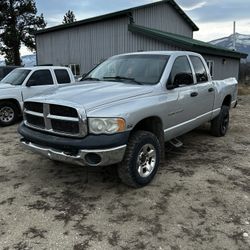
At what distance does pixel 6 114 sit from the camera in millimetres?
8609

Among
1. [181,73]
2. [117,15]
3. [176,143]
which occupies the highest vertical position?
[117,15]

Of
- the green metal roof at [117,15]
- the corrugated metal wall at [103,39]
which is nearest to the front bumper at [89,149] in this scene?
the corrugated metal wall at [103,39]

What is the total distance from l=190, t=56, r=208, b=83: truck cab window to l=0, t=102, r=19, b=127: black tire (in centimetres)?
554

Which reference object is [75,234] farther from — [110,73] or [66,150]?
[110,73]

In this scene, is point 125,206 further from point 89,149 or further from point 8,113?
point 8,113

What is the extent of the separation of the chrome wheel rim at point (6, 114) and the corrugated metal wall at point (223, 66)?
37.2 feet

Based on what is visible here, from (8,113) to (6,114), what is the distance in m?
0.06

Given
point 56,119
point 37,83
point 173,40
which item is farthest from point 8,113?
point 173,40

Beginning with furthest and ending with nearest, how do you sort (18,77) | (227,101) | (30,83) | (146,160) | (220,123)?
(18,77)
(30,83)
(227,101)
(220,123)
(146,160)

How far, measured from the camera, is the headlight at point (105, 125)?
3.54 m

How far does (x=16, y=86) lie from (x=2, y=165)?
4021mm

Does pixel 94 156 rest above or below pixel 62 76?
below

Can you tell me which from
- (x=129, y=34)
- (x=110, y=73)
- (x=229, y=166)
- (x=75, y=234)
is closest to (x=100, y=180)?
(x=75, y=234)

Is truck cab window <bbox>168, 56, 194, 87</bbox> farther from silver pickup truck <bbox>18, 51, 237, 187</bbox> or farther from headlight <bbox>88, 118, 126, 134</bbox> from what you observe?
headlight <bbox>88, 118, 126, 134</bbox>
